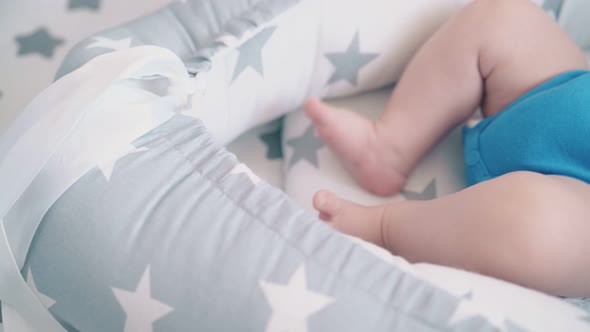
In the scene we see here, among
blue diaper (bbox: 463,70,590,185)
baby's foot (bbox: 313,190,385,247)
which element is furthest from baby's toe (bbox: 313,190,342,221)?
blue diaper (bbox: 463,70,590,185)

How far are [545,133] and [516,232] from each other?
0.52 feet

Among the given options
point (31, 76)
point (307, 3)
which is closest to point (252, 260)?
point (307, 3)

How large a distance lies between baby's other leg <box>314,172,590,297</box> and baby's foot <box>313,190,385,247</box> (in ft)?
0.16

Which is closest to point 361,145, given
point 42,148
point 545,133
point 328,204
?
point 328,204

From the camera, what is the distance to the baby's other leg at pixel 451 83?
670mm

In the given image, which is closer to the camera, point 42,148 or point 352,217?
point 42,148

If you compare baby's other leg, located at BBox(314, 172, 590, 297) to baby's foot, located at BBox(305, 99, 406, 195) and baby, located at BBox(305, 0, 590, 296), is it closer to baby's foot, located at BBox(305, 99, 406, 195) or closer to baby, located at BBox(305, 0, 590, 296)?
baby, located at BBox(305, 0, 590, 296)

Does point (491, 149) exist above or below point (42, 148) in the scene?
below

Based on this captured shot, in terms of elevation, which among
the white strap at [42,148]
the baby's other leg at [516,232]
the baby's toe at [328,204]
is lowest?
the baby's other leg at [516,232]

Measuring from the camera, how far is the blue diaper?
58 cm

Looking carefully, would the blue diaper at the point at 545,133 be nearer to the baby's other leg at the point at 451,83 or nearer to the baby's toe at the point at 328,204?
the baby's other leg at the point at 451,83

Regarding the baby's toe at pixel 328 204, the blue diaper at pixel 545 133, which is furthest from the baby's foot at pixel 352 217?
the blue diaper at pixel 545 133

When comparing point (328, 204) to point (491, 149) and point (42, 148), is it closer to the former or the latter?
point (491, 149)

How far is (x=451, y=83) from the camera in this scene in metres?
0.69
